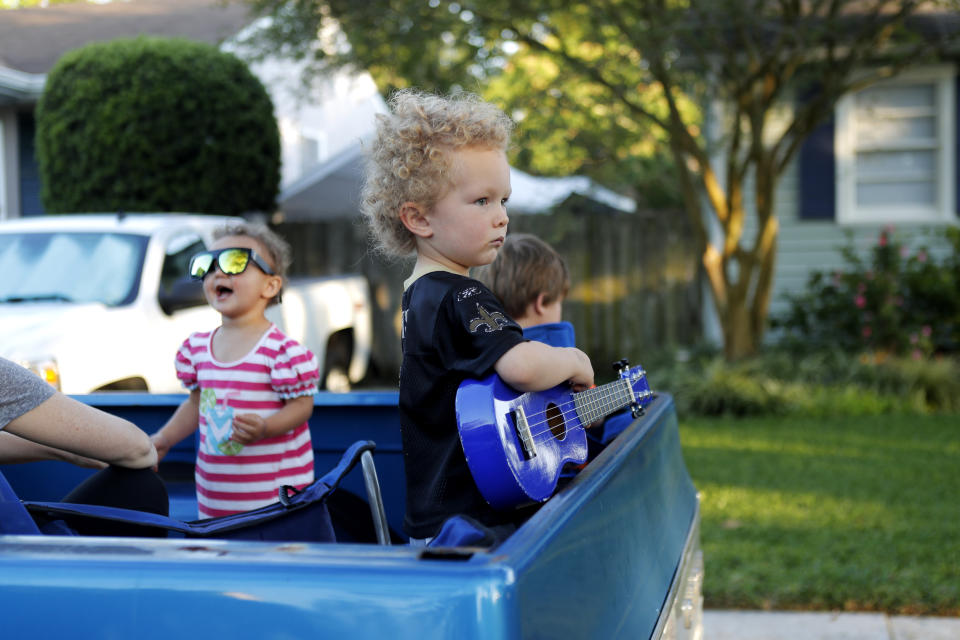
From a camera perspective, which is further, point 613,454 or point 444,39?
point 444,39

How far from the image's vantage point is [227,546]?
124 centimetres

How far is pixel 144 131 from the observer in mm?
10312

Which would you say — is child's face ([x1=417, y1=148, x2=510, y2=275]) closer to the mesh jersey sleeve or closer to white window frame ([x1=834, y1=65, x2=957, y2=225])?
the mesh jersey sleeve

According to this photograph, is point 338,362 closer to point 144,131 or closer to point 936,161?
point 144,131

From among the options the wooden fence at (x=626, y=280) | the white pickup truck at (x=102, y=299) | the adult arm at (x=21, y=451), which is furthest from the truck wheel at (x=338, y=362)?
the adult arm at (x=21, y=451)

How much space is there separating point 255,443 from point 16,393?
1.11 m

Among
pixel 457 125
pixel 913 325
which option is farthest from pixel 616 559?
pixel 913 325

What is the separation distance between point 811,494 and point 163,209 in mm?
7404

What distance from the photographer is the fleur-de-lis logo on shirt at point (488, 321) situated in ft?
6.11

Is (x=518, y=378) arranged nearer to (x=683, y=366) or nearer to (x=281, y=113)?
(x=683, y=366)

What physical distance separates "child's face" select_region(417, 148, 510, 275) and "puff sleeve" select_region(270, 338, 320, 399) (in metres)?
0.90

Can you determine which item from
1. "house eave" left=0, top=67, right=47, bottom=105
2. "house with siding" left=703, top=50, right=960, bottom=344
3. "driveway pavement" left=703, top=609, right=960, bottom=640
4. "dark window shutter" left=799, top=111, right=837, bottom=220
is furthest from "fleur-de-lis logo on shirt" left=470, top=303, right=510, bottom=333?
"house eave" left=0, top=67, right=47, bottom=105

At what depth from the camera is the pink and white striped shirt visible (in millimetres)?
2824

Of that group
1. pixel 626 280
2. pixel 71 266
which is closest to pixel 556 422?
pixel 71 266
